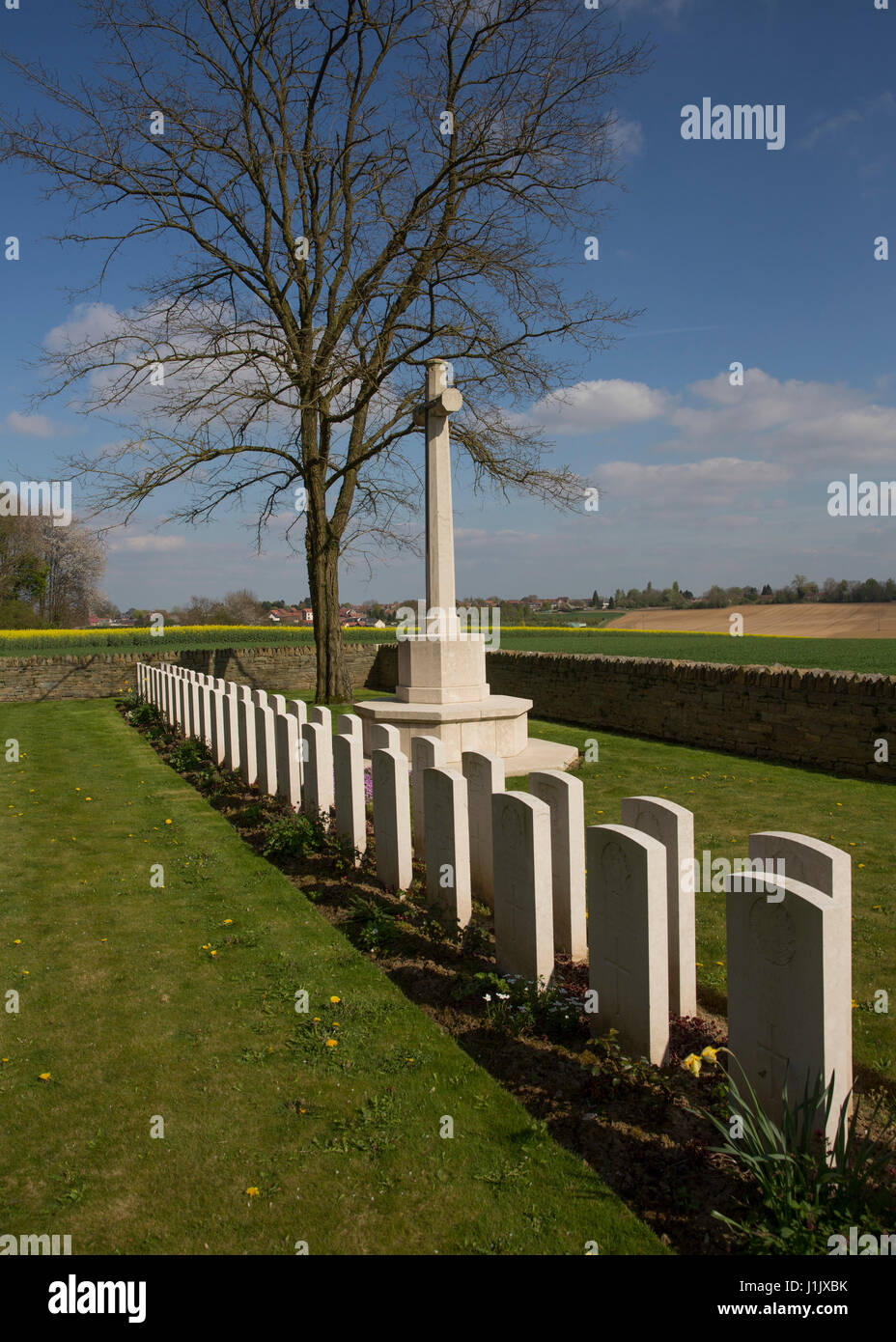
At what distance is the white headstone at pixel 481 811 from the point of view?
4680mm

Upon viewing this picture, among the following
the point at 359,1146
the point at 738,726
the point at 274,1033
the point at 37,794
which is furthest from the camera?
the point at 738,726

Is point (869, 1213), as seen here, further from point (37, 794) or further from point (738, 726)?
point (738, 726)

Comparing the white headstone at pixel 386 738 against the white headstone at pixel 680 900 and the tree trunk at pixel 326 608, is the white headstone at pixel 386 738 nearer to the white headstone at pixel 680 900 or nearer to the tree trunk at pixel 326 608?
the white headstone at pixel 680 900

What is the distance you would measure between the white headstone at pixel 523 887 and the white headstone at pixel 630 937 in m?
0.37

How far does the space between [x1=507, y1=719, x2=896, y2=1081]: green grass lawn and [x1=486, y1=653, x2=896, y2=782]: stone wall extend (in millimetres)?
439

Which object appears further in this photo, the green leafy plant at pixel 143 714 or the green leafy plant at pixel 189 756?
the green leafy plant at pixel 143 714

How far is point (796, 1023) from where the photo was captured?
2477 mm

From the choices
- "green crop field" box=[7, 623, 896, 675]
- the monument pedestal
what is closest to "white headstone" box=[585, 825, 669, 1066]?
the monument pedestal

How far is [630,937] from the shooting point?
123 inches

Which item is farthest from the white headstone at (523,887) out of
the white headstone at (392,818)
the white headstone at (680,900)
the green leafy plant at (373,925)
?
the white headstone at (392,818)

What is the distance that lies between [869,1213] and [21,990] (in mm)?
3830

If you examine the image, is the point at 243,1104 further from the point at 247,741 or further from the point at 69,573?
the point at 69,573
